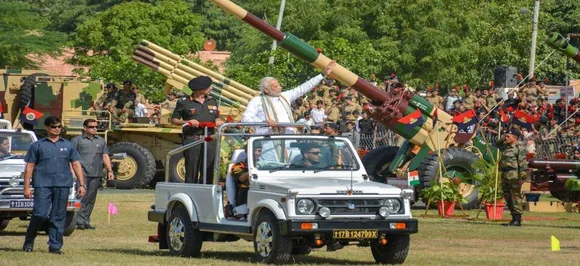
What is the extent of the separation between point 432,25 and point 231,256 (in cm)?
3772

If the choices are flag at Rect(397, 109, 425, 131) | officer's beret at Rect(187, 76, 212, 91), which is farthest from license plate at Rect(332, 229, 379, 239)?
flag at Rect(397, 109, 425, 131)

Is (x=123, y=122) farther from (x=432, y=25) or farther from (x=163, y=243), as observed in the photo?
(x=432, y=25)

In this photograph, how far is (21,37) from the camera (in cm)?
5891

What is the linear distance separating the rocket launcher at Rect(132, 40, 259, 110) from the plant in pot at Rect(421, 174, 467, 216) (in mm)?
7837

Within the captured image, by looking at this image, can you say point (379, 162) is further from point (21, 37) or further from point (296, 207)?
point (21, 37)

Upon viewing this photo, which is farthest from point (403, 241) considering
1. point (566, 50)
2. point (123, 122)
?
point (123, 122)

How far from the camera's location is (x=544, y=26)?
67688mm

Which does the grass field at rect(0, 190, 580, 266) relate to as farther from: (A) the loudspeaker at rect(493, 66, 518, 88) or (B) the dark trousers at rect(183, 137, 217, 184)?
(A) the loudspeaker at rect(493, 66, 518, 88)

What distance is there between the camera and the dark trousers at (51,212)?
19.3m

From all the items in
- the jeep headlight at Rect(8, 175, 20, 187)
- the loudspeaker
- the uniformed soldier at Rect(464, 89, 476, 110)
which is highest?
the loudspeaker

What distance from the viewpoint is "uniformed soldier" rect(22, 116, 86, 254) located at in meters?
19.3

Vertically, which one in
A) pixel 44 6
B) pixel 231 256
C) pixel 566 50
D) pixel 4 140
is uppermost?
pixel 44 6

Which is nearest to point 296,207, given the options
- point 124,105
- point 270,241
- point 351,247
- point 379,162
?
point 270,241

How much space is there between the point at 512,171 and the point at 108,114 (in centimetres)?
1298
